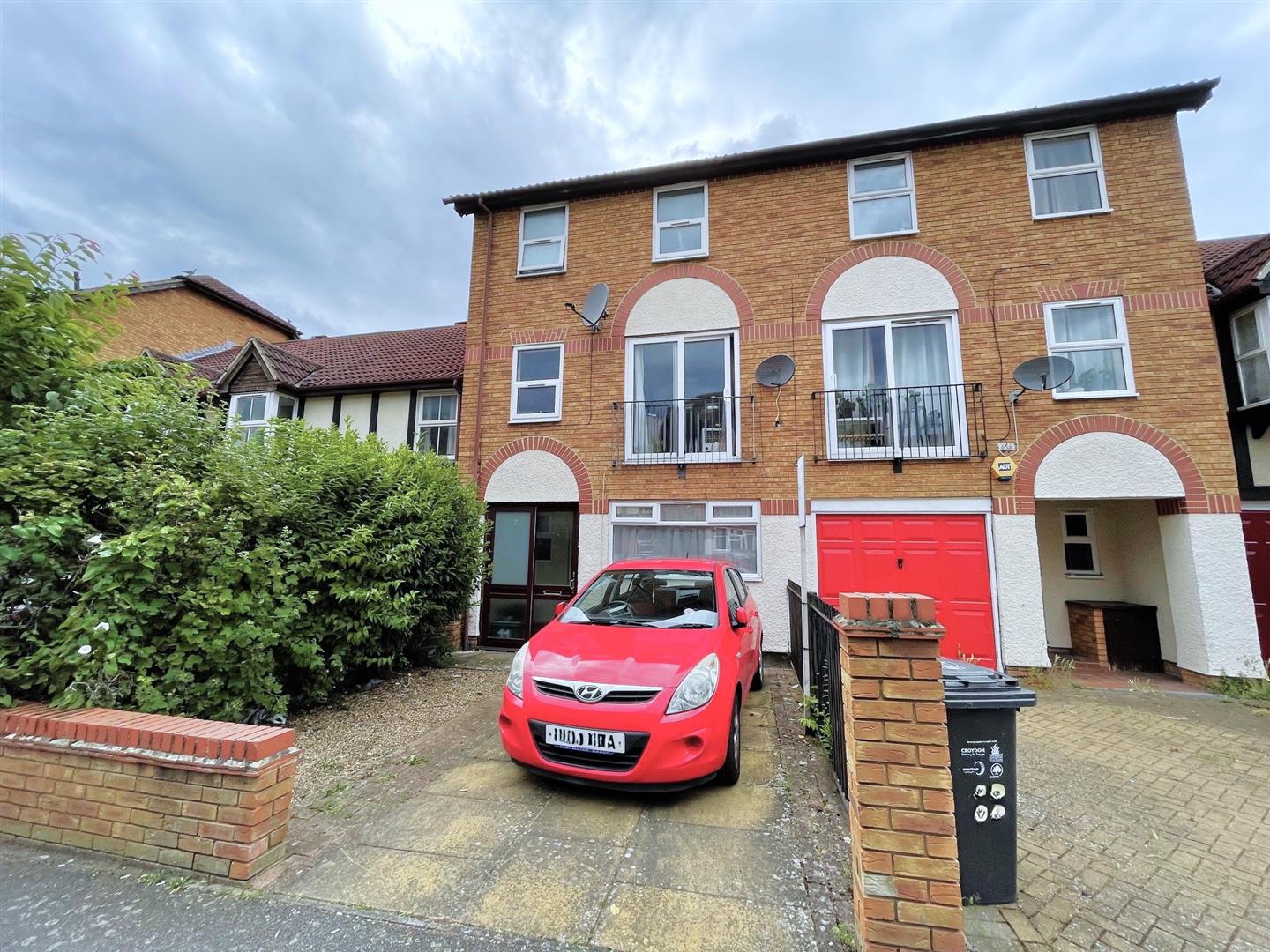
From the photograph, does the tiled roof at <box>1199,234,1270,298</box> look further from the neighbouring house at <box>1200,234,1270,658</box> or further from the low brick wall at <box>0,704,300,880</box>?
the low brick wall at <box>0,704,300,880</box>

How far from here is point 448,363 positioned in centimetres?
1117

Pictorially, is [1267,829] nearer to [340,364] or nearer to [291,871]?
[291,871]

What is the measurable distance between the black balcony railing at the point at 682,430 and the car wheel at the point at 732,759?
486 cm

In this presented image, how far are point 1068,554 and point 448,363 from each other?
11.8m

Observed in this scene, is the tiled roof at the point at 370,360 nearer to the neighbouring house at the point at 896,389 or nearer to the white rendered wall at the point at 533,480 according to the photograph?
the neighbouring house at the point at 896,389

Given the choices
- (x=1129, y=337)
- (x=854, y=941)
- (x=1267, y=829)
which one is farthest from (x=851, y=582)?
(x=854, y=941)

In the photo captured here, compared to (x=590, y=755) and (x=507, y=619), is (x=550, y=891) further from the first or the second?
(x=507, y=619)

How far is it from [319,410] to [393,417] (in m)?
1.93

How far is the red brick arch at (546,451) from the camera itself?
8492 mm

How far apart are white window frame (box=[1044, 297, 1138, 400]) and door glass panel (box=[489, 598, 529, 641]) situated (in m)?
8.37

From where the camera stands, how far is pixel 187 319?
15.7m

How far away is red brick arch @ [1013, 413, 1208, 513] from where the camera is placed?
6.64 metres

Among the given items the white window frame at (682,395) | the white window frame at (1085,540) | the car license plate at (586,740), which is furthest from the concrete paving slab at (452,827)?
the white window frame at (1085,540)

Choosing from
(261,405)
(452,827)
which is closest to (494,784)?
(452,827)
